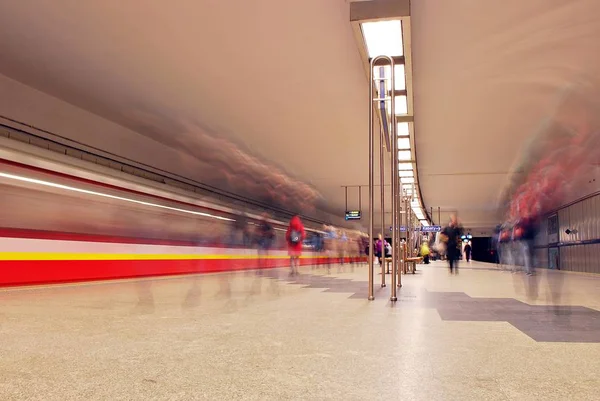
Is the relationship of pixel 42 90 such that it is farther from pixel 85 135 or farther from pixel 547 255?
pixel 547 255

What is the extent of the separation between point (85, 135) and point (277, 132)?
4.88 metres

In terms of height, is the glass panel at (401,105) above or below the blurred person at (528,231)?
above

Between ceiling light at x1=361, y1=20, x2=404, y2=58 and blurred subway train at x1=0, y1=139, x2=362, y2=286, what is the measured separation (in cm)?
368

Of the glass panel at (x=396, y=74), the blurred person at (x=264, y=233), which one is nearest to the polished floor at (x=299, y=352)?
the blurred person at (x=264, y=233)

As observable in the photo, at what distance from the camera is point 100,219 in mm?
9766

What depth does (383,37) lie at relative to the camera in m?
6.58

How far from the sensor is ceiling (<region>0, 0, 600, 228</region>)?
632 centimetres

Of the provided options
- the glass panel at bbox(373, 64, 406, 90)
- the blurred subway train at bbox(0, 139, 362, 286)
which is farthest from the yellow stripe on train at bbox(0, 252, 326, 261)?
the glass panel at bbox(373, 64, 406, 90)

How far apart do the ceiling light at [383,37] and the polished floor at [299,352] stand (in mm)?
3636

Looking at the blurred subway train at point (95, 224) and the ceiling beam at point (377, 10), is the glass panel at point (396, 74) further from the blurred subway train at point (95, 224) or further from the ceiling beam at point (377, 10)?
the blurred subway train at point (95, 224)

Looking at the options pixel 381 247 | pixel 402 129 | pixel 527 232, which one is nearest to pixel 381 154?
pixel 381 247

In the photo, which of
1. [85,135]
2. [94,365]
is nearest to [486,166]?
[85,135]

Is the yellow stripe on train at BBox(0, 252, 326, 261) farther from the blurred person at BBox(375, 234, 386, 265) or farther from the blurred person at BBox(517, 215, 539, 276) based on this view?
the blurred person at BBox(517, 215, 539, 276)

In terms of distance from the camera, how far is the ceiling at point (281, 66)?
632cm
